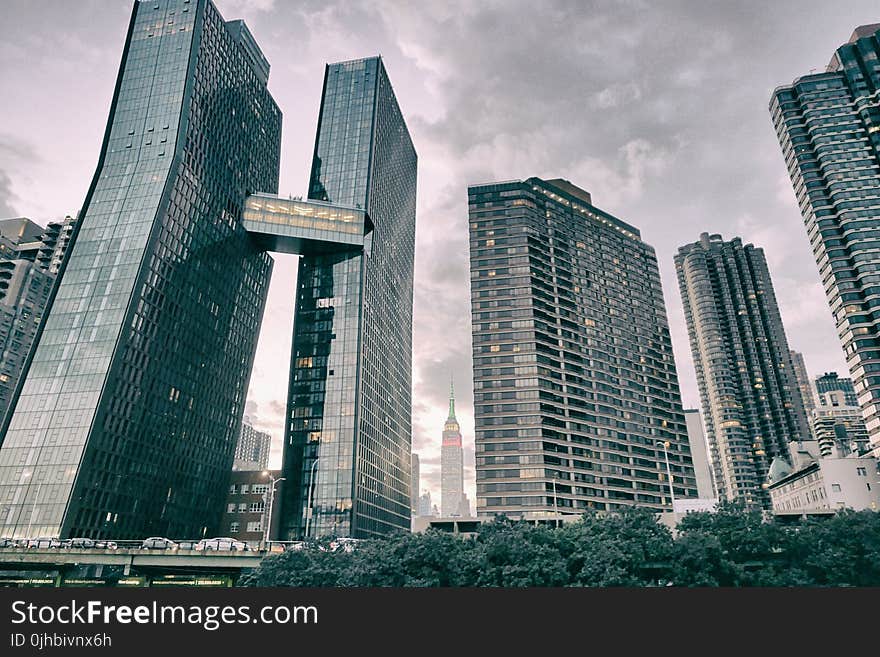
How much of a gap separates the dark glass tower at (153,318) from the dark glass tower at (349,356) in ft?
65.9

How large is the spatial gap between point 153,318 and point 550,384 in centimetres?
10194

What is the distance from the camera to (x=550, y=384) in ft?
547

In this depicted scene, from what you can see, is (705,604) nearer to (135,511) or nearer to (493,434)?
(135,511)

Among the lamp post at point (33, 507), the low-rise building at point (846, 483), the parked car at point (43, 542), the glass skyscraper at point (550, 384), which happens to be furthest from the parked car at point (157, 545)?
the low-rise building at point (846, 483)

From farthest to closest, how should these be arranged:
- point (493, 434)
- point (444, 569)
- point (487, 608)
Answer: point (493, 434)
point (444, 569)
point (487, 608)

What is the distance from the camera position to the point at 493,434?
158m

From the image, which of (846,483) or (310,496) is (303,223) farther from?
(846,483)

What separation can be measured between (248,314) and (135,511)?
6537 cm

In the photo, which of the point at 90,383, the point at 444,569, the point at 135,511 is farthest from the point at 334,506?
the point at 444,569

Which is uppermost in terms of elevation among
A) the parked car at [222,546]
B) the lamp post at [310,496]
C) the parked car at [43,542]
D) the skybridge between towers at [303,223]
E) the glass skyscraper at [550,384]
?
the skybridge between towers at [303,223]

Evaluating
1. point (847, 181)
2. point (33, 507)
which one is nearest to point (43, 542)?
point (33, 507)

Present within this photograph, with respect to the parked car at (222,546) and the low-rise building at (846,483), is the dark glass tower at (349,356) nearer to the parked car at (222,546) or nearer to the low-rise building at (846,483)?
the parked car at (222,546)

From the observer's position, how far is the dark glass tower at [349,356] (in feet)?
479

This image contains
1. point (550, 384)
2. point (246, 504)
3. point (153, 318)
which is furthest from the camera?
point (550, 384)
